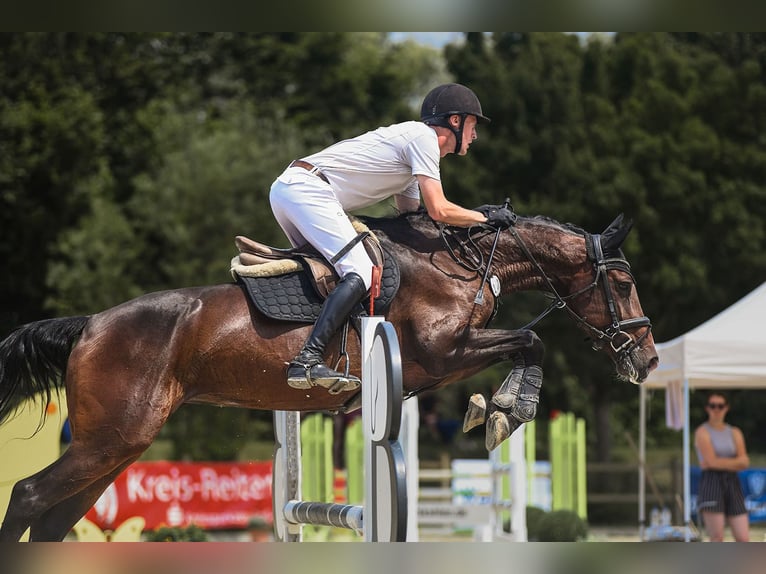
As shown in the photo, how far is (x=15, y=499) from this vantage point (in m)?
4.79

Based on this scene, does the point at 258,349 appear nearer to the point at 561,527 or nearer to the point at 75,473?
the point at 75,473

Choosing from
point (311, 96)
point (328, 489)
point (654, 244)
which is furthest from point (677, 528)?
point (311, 96)

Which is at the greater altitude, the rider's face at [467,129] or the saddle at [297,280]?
the rider's face at [467,129]

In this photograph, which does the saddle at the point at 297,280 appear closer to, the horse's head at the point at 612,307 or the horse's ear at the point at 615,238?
the horse's head at the point at 612,307

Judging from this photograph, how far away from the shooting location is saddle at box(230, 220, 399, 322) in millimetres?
5074

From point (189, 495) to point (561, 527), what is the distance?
212 inches

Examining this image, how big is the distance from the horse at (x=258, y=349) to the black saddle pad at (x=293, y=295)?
1.7 inches

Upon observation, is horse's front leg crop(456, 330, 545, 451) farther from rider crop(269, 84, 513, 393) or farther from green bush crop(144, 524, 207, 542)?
green bush crop(144, 524, 207, 542)

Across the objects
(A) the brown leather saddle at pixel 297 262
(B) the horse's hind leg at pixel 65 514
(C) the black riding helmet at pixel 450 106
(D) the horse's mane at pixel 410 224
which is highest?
(C) the black riding helmet at pixel 450 106

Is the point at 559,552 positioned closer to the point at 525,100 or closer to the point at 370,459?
the point at 370,459

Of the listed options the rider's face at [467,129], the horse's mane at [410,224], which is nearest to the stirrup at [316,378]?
the horse's mane at [410,224]

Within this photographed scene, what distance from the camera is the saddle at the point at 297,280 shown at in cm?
507

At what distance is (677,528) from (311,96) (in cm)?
1964

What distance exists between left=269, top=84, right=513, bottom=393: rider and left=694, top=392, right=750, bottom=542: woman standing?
17.9ft
